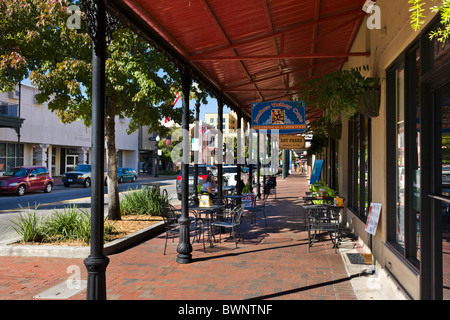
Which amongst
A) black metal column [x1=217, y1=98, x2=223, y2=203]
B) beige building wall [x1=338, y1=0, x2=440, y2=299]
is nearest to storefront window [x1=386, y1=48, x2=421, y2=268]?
beige building wall [x1=338, y1=0, x2=440, y2=299]

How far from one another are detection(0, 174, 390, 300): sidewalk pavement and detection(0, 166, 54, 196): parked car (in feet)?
50.3

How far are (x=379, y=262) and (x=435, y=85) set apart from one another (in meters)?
3.44

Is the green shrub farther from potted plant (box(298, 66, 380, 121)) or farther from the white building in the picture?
the white building

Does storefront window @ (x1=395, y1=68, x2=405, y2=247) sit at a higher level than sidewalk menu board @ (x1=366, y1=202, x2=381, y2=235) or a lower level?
higher

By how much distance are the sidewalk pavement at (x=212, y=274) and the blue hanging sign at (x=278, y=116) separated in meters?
3.23

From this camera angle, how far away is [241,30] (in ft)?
20.7

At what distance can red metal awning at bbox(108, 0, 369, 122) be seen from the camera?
5.26 m

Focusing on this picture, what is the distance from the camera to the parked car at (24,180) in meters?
20.8

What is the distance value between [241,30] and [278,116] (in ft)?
14.4

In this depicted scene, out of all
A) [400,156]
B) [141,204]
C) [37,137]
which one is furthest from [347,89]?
[37,137]

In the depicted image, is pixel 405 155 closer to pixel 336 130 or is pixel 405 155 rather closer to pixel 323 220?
pixel 323 220

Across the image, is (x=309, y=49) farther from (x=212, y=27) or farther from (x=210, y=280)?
(x=210, y=280)
